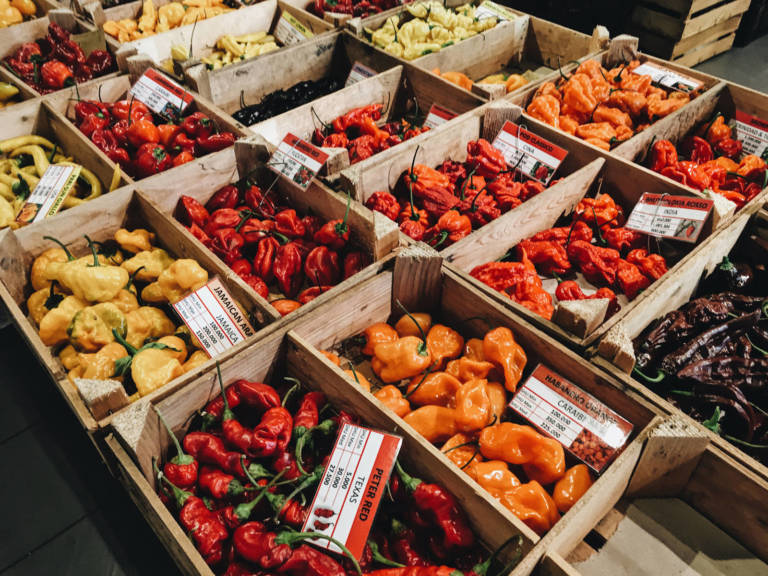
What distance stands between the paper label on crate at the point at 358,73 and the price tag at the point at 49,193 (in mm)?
2151

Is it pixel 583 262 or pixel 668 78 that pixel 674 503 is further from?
pixel 668 78

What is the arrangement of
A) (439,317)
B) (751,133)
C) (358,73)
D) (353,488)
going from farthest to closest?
1. (358,73)
2. (751,133)
3. (439,317)
4. (353,488)

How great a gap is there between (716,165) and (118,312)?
11.6ft

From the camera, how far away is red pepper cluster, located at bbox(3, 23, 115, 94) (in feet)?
14.0

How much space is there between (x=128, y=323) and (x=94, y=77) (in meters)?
2.68

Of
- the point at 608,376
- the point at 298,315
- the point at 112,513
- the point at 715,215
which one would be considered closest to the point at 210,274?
the point at 298,315

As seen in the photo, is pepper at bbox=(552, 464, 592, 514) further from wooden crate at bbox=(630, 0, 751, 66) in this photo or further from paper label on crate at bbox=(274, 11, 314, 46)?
wooden crate at bbox=(630, 0, 751, 66)

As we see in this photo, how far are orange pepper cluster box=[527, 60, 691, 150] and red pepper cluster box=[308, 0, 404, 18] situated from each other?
86.3 inches

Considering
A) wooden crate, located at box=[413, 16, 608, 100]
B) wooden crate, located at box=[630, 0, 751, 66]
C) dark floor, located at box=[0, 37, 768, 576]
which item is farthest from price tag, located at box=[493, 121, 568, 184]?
wooden crate, located at box=[630, 0, 751, 66]

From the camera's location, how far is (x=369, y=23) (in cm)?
498

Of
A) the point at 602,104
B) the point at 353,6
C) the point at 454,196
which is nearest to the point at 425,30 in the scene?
the point at 353,6

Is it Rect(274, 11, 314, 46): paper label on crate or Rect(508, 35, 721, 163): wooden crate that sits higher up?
Rect(508, 35, 721, 163): wooden crate

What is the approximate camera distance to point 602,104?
4.00 metres

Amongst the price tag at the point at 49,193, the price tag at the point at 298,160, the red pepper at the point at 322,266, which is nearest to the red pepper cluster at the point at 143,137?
the price tag at the point at 49,193
